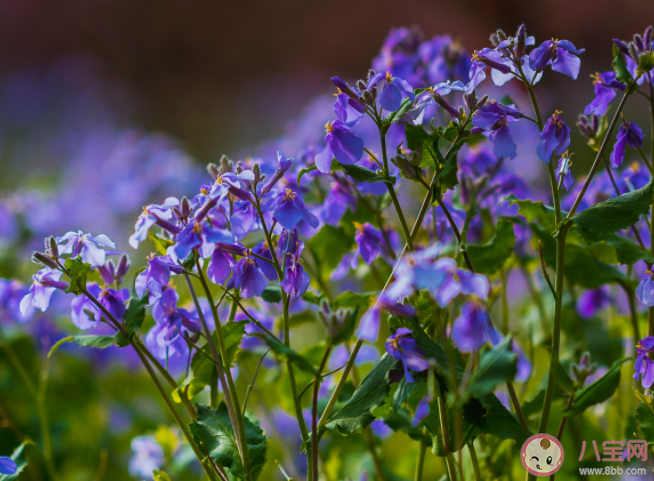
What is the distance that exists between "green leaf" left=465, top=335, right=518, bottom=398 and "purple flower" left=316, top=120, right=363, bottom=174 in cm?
37

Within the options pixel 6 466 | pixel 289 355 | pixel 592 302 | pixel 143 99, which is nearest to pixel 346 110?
pixel 289 355

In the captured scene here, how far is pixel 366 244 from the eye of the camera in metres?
1.20

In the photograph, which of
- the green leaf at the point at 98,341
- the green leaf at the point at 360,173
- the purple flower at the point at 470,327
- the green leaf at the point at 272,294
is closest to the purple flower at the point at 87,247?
the green leaf at the point at 98,341

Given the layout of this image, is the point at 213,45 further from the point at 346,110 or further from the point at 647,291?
the point at 647,291

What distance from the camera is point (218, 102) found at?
27.8ft

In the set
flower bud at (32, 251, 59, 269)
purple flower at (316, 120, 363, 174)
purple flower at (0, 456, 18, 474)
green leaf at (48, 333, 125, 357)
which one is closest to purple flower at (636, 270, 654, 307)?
purple flower at (316, 120, 363, 174)

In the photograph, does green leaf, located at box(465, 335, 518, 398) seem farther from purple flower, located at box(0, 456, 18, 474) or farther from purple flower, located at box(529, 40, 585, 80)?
purple flower, located at box(0, 456, 18, 474)

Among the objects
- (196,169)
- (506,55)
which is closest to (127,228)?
(196,169)

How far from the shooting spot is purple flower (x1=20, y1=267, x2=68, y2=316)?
97 centimetres

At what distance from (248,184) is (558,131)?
52 cm

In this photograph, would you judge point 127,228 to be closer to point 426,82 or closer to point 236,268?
point 426,82

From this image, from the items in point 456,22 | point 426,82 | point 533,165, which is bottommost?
point 426,82

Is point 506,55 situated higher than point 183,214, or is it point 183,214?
point 506,55

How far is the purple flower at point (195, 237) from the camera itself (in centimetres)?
81
